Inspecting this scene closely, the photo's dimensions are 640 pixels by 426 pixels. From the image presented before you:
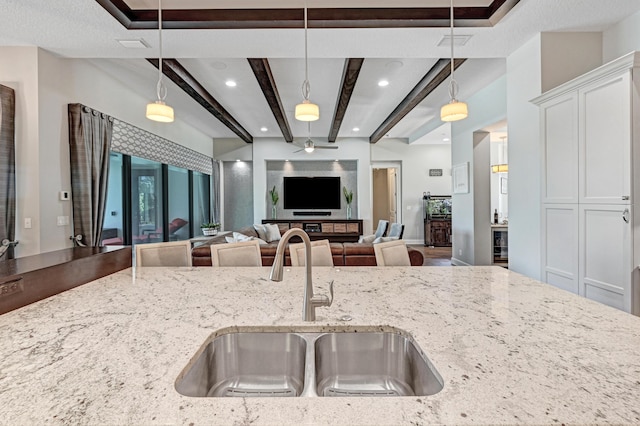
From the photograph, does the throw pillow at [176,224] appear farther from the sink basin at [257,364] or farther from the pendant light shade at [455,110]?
the sink basin at [257,364]

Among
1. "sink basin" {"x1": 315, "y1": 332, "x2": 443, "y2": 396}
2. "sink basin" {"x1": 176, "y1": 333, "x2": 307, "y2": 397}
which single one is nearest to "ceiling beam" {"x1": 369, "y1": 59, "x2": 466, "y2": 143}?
"sink basin" {"x1": 315, "y1": 332, "x2": 443, "y2": 396}

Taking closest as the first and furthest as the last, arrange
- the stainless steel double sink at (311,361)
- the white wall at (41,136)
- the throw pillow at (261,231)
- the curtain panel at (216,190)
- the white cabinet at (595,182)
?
the stainless steel double sink at (311,361)
the white cabinet at (595,182)
the white wall at (41,136)
the throw pillow at (261,231)
the curtain panel at (216,190)

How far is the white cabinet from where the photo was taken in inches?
79.6

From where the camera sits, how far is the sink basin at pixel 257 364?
1011 mm

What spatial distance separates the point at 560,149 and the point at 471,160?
264 centimetres

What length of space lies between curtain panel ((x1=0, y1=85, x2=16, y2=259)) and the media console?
5.08 m

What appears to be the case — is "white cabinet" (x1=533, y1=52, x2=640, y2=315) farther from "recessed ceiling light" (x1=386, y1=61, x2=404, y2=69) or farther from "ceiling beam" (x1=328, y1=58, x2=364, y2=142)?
"ceiling beam" (x1=328, y1=58, x2=364, y2=142)

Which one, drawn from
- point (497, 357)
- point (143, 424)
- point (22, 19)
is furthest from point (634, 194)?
point (22, 19)

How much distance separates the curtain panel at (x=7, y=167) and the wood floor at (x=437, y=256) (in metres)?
5.61

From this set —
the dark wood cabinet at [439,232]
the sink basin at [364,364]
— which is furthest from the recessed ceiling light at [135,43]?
the dark wood cabinet at [439,232]

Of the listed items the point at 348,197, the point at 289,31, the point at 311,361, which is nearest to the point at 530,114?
the point at 289,31

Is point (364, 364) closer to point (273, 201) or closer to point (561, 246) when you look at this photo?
point (561, 246)

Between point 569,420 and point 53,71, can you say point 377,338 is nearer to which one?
point 569,420

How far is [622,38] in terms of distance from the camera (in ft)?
9.17
